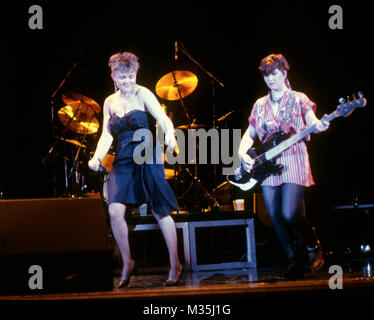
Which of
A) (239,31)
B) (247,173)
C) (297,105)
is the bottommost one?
(247,173)

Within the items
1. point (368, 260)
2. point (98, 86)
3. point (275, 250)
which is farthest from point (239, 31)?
point (368, 260)

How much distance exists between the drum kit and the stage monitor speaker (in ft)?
7.73

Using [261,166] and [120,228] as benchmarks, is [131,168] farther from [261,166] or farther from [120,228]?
[261,166]

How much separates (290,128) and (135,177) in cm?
143

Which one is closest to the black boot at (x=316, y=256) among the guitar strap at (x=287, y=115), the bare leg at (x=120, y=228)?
the guitar strap at (x=287, y=115)

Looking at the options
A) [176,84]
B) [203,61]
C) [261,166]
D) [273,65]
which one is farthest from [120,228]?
[203,61]

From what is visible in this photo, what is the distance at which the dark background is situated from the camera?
5480 mm

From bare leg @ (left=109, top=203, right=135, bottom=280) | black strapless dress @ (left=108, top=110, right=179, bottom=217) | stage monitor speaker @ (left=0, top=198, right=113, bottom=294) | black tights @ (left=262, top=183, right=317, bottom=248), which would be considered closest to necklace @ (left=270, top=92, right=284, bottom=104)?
black tights @ (left=262, top=183, right=317, bottom=248)

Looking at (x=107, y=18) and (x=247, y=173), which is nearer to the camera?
(x=247, y=173)

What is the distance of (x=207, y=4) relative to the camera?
5.71 metres

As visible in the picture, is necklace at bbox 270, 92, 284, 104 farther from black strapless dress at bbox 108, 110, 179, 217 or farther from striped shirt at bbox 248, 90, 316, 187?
black strapless dress at bbox 108, 110, 179, 217

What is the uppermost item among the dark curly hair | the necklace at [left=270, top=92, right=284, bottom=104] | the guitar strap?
the dark curly hair
